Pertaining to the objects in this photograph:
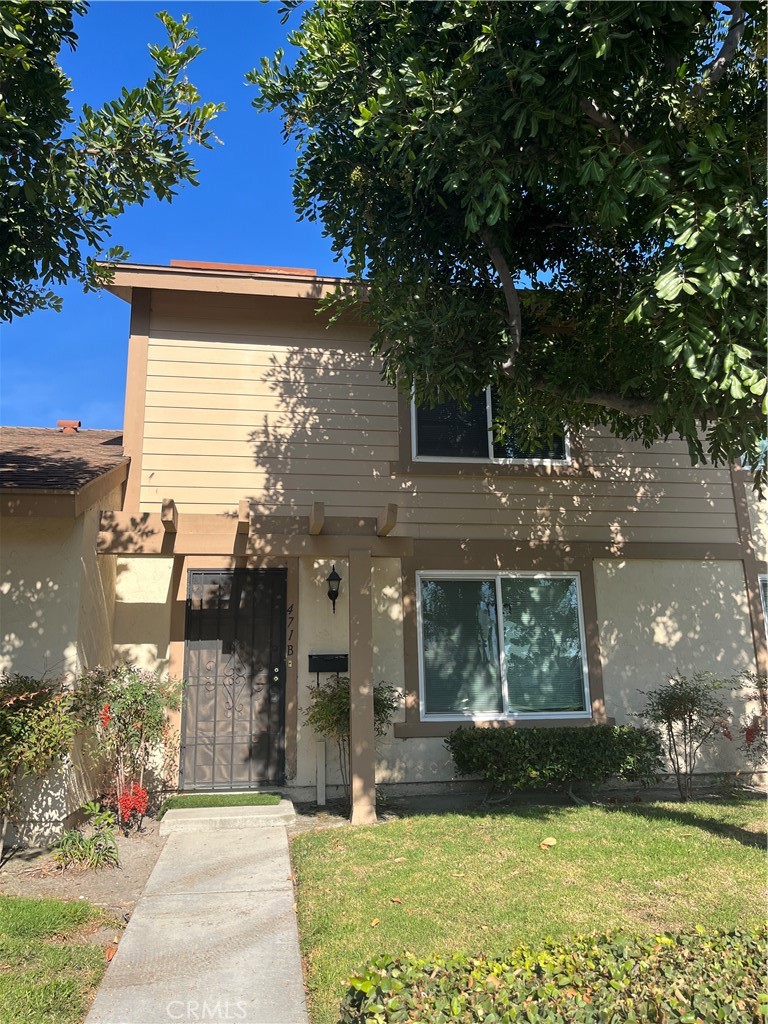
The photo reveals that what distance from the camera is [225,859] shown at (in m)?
6.15

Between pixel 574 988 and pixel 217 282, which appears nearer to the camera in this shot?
pixel 574 988

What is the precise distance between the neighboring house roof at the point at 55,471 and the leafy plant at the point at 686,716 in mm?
6959

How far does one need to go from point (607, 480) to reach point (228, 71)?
6.77 meters

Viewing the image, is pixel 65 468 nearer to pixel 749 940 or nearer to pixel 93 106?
pixel 93 106

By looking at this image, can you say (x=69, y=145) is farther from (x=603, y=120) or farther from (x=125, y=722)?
(x=125, y=722)

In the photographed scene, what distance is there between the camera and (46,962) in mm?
4043

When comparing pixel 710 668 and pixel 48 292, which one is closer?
pixel 48 292

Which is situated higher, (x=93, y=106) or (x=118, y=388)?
(x=93, y=106)

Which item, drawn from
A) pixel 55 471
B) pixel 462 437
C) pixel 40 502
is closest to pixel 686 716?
pixel 462 437

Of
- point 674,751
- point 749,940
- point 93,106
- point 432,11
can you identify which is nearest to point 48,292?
point 93,106

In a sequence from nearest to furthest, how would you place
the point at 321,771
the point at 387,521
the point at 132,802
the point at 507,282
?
the point at 507,282
the point at 132,802
the point at 387,521
the point at 321,771

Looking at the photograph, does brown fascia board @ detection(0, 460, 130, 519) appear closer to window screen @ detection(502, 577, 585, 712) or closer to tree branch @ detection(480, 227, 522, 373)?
tree branch @ detection(480, 227, 522, 373)

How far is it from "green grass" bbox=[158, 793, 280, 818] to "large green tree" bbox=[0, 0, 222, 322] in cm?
540

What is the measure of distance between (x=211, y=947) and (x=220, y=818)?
2.90 m
